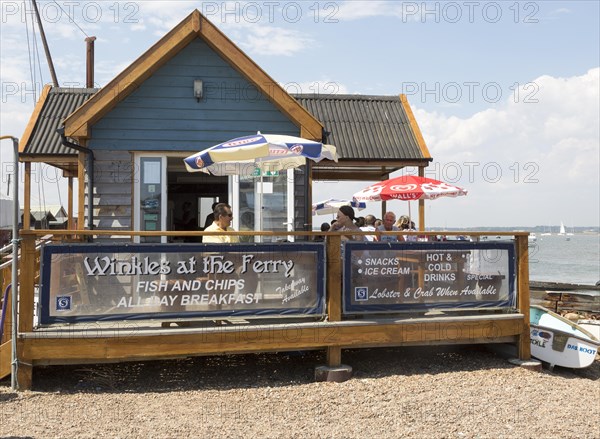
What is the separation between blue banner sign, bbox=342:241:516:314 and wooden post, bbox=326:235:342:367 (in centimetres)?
8

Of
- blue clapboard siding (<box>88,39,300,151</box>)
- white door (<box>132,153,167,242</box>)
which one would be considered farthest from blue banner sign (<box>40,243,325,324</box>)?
blue clapboard siding (<box>88,39,300,151</box>)

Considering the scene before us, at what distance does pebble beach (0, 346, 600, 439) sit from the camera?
18.5 feet

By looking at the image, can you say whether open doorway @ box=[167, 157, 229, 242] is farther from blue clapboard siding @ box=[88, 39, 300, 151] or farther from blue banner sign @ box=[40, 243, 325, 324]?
blue banner sign @ box=[40, 243, 325, 324]

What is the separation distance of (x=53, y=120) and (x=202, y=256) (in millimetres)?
6621

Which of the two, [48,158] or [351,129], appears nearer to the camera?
[48,158]

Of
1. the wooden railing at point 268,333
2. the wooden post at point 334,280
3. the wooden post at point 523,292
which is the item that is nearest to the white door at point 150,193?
the wooden railing at point 268,333

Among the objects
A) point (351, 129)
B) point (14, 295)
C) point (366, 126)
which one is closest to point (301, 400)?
point (14, 295)

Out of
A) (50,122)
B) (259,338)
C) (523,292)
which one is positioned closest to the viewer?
(259,338)

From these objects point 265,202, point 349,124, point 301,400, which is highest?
point 349,124

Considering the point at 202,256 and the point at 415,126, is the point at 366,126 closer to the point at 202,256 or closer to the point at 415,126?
the point at 415,126

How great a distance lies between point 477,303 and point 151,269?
419 centimetres

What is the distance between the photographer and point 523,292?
7.99 metres

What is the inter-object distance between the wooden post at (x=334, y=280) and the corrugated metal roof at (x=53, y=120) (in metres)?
5.95

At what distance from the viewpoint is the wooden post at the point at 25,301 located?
647 cm
